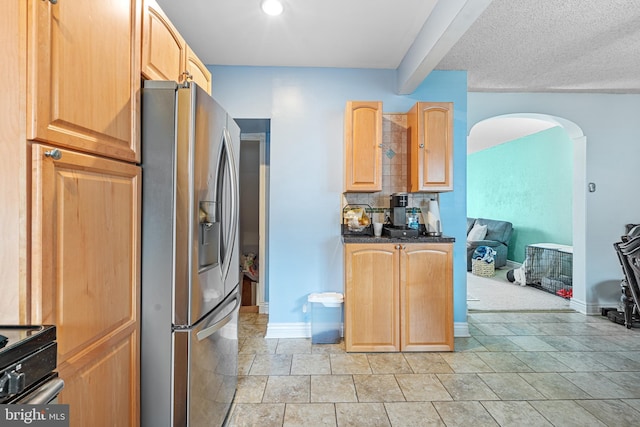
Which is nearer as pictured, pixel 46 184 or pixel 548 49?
pixel 46 184

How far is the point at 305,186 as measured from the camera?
3.22 meters

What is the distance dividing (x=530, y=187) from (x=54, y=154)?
7064mm

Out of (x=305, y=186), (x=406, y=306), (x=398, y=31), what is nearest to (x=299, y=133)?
(x=305, y=186)

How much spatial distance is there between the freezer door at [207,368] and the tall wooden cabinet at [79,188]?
0.18m

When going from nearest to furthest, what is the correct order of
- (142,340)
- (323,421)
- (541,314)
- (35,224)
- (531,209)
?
(35,224)
(142,340)
(323,421)
(541,314)
(531,209)

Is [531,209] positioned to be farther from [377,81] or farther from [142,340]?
[142,340]

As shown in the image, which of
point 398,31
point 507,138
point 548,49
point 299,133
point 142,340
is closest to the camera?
point 142,340

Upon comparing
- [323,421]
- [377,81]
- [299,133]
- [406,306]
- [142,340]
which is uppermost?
[377,81]

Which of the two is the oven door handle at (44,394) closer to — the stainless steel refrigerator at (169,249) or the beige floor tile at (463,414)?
the stainless steel refrigerator at (169,249)

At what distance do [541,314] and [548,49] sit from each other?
289 centimetres

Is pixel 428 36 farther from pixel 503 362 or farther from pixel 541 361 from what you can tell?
pixel 541 361

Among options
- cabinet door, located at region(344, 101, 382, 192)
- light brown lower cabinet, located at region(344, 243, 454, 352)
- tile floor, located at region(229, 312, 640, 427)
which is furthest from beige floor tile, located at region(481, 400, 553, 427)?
cabinet door, located at region(344, 101, 382, 192)

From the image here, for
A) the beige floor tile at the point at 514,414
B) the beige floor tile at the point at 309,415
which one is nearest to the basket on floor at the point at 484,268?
the beige floor tile at the point at 514,414

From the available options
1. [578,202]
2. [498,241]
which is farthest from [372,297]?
[498,241]
